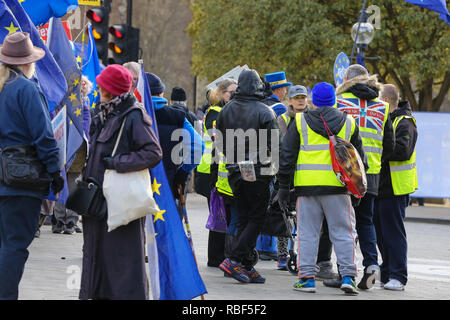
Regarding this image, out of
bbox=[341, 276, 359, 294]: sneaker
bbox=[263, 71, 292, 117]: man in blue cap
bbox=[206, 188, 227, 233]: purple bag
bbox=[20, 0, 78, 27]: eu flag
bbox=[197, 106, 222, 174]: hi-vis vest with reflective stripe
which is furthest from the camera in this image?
bbox=[20, 0, 78, 27]: eu flag

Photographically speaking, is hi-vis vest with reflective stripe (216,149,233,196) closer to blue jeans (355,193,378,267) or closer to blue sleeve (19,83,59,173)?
blue jeans (355,193,378,267)

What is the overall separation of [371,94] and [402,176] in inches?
36.9

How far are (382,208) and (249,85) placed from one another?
1.87 m

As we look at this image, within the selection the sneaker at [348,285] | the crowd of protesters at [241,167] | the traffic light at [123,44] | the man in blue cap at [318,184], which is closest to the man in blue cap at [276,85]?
the crowd of protesters at [241,167]

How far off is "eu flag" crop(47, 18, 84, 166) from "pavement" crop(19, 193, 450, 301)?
4.30 ft

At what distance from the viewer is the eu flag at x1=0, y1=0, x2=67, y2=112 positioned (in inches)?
348

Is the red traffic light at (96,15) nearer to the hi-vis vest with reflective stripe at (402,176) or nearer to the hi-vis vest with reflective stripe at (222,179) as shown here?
the hi-vis vest with reflective stripe at (222,179)

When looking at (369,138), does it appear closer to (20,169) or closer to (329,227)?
(329,227)

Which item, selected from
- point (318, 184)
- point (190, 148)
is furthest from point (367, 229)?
point (190, 148)

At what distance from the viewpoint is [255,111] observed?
28.7ft

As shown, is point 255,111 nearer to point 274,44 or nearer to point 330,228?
point 330,228

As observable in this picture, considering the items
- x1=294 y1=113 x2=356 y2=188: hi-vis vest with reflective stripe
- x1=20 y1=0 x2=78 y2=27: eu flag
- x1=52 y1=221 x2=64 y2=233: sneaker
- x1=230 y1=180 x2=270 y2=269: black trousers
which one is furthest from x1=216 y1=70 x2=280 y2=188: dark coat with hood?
x1=52 y1=221 x2=64 y2=233: sneaker

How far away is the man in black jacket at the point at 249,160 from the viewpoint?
8695 mm

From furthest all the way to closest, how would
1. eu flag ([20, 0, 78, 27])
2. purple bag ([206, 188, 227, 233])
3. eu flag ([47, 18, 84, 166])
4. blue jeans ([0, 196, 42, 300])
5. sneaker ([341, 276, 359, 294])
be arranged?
eu flag ([20, 0, 78, 27]) → purple bag ([206, 188, 227, 233]) → eu flag ([47, 18, 84, 166]) → sneaker ([341, 276, 359, 294]) → blue jeans ([0, 196, 42, 300])
